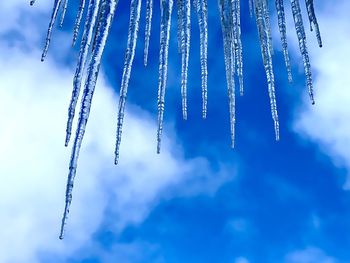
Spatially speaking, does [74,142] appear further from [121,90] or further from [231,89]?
[231,89]

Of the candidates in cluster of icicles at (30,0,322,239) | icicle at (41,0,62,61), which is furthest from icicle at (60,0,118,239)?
icicle at (41,0,62,61)

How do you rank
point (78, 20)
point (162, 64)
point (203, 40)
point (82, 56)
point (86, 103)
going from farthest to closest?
point (78, 20) → point (203, 40) → point (162, 64) → point (82, 56) → point (86, 103)

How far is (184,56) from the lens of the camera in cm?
201

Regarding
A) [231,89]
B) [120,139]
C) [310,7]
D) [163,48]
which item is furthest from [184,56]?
[310,7]

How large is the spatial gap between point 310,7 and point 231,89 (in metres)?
0.47

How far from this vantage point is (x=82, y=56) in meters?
1.69

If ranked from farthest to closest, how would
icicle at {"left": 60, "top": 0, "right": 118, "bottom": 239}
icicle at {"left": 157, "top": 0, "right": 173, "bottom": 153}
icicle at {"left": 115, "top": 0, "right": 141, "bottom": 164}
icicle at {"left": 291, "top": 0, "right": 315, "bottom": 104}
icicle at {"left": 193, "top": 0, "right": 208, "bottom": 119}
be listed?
icicle at {"left": 193, "top": 0, "right": 208, "bottom": 119}
icicle at {"left": 291, "top": 0, "right": 315, "bottom": 104}
icicle at {"left": 157, "top": 0, "right": 173, "bottom": 153}
icicle at {"left": 115, "top": 0, "right": 141, "bottom": 164}
icicle at {"left": 60, "top": 0, "right": 118, "bottom": 239}

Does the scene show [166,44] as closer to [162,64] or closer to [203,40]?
[162,64]

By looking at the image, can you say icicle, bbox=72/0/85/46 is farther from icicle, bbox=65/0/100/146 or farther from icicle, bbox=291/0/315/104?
icicle, bbox=291/0/315/104

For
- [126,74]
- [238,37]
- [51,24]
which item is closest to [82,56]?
[126,74]

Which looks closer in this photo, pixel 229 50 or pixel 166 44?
pixel 166 44

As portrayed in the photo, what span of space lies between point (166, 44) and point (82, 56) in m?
0.31

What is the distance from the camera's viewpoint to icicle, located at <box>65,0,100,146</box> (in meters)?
1.62

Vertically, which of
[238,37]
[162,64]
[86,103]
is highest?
[238,37]
